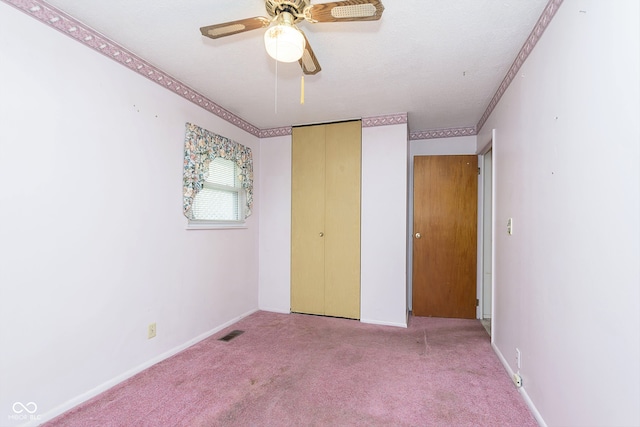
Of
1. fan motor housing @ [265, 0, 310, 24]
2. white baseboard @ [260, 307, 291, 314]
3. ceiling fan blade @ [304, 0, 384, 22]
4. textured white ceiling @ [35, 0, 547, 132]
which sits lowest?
white baseboard @ [260, 307, 291, 314]

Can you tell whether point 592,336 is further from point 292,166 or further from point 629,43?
point 292,166

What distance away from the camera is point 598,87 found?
1.14 metres

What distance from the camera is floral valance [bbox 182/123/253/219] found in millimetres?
2583

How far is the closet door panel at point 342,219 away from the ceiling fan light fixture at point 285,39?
197 centimetres

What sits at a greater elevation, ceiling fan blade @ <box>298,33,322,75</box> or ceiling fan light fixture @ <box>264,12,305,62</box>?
ceiling fan blade @ <box>298,33,322,75</box>

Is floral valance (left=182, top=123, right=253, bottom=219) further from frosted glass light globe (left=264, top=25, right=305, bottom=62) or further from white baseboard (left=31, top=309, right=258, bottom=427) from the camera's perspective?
frosted glass light globe (left=264, top=25, right=305, bottom=62)

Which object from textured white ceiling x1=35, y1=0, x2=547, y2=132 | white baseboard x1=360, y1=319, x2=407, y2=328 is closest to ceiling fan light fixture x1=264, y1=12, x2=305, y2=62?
textured white ceiling x1=35, y1=0, x2=547, y2=132

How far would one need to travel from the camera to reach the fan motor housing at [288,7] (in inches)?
56.0

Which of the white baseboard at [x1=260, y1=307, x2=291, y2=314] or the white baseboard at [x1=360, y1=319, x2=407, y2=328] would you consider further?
the white baseboard at [x1=260, y1=307, x2=291, y2=314]

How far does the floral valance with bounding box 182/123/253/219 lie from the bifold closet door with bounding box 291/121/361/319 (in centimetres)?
88

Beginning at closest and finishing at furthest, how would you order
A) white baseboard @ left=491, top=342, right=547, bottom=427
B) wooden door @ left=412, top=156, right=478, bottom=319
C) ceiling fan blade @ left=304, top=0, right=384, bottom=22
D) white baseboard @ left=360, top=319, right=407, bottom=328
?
ceiling fan blade @ left=304, top=0, right=384, bottom=22
white baseboard @ left=491, top=342, right=547, bottom=427
white baseboard @ left=360, top=319, right=407, bottom=328
wooden door @ left=412, top=156, right=478, bottom=319

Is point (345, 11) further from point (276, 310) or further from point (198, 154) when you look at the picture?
point (276, 310)

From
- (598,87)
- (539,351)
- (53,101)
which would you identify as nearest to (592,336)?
(539,351)

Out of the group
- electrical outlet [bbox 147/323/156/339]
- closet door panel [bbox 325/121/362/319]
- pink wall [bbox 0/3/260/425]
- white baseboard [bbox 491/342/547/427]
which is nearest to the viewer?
pink wall [bbox 0/3/260/425]
